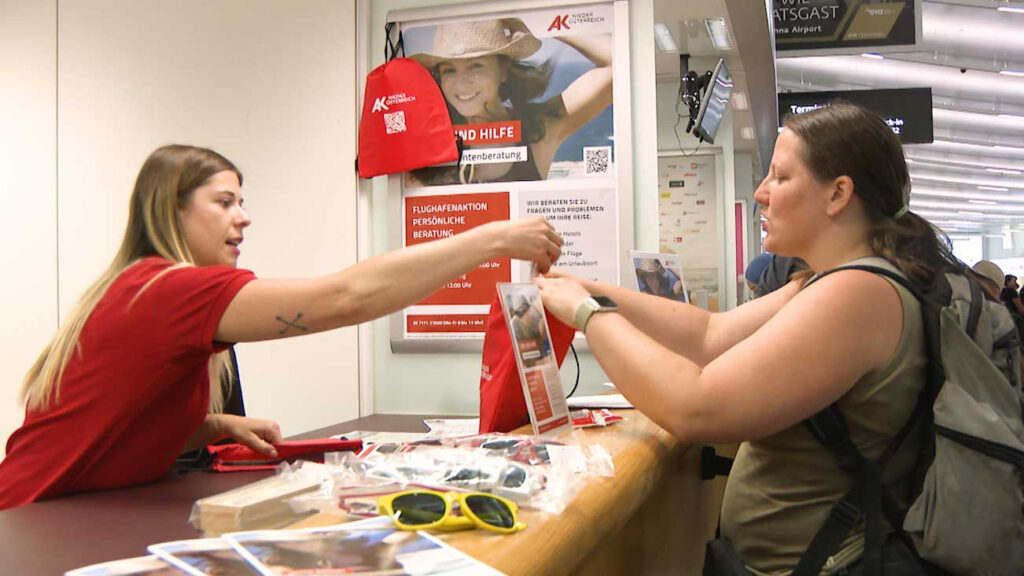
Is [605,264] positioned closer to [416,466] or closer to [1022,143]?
[416,466]

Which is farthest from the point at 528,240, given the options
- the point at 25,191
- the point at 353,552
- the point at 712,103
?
the point at 712,103

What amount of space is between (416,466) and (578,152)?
1894 mm

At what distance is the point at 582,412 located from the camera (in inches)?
74.0

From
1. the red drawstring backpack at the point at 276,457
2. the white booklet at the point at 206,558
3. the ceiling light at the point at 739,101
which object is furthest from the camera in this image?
the ceiling light at the point at 739,101

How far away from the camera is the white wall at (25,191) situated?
314 centimetres

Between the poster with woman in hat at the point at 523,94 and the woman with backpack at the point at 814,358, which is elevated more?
the poster with woman in hat at the point at 523,94

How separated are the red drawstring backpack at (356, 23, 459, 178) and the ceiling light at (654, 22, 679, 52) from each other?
3045mm

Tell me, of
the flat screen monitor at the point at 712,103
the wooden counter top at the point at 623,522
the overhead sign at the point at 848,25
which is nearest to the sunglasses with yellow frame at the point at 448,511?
the wooden counter top at the point at 623,522

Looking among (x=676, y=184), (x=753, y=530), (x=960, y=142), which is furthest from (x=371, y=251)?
(x=960, y=142)

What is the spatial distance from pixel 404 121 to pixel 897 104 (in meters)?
4.88

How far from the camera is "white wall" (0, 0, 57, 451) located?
3.14m

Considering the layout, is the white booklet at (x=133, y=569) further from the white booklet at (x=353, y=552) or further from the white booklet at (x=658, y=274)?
the white booklet at (x=658, y=274)

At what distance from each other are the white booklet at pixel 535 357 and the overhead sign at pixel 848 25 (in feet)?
13.8

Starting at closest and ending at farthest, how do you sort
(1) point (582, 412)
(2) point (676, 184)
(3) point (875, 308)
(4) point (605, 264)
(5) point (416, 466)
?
(5) point (416, 466) → (3) point (875, 308) → (1) point (582, 412) → (4) point (605, 264) → (2) point (676, 184)
